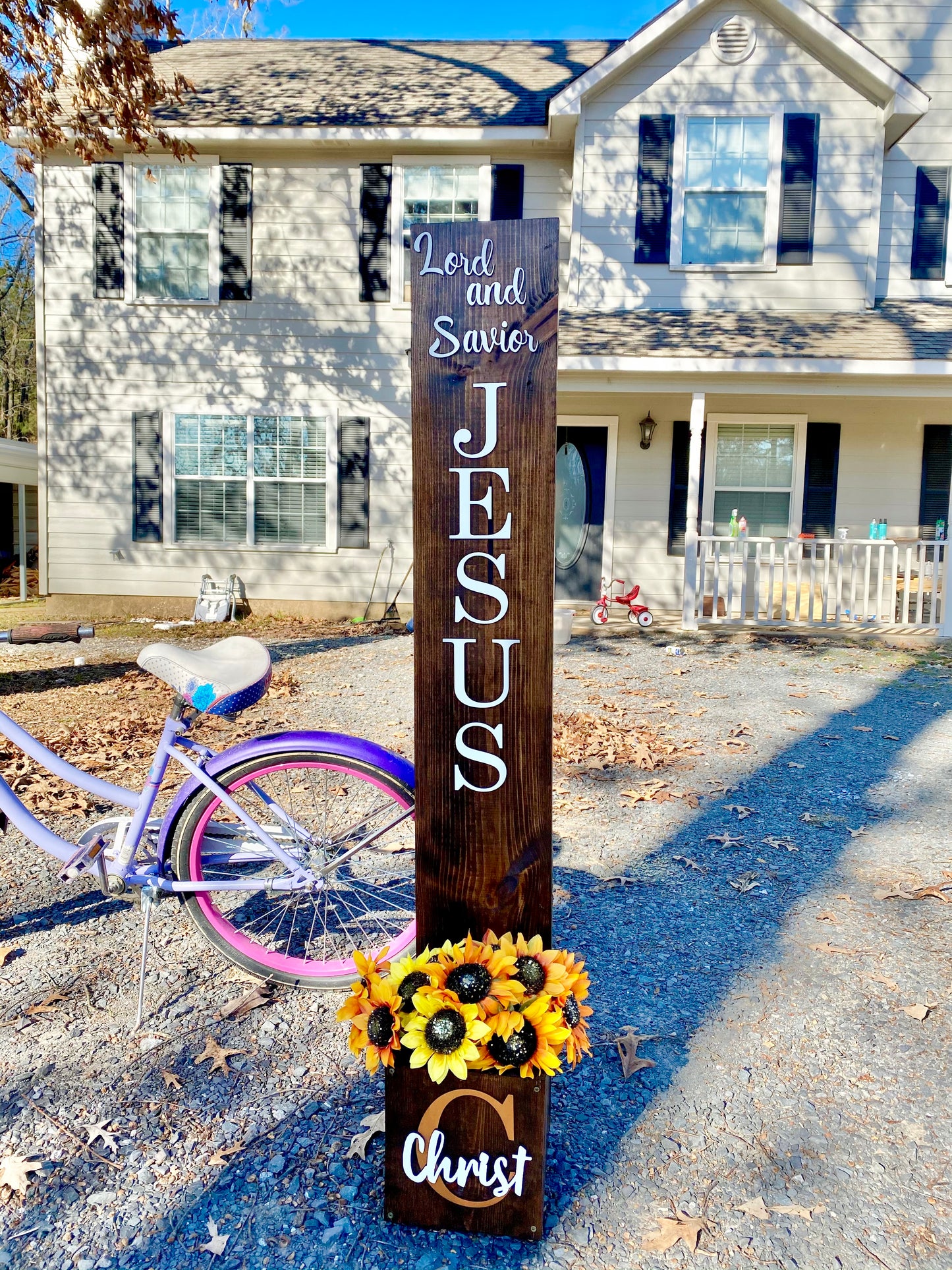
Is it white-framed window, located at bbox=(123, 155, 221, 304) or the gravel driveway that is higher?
white-framed window, located at bbox=(123, 155, 221, 304)

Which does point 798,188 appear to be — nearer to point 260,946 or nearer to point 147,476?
point 147,476

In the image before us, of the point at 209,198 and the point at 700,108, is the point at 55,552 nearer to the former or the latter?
the point at 209,198

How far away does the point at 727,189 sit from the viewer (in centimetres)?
973

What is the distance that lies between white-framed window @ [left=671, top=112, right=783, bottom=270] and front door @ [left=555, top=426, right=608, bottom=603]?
7.44ft

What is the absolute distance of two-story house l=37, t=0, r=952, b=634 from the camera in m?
9.62

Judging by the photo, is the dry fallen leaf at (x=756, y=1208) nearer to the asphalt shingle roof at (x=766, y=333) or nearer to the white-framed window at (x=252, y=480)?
the asphalt shingle roof at (x=766, y=333)

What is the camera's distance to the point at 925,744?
5.49 metres

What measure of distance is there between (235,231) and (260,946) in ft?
33.3

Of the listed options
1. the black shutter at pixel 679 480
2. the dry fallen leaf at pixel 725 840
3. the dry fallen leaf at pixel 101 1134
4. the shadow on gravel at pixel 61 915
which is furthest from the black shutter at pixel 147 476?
the dry fallen leaf at pixel 101 1134

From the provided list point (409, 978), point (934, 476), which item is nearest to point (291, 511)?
point (934, 476)

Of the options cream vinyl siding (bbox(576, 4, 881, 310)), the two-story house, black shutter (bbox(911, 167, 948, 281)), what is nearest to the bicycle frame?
the two-story house

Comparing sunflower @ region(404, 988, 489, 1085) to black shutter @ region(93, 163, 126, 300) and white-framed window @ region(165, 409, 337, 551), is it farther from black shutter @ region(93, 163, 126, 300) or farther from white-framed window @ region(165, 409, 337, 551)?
black shutter @ region(93, 163, 126, 300)

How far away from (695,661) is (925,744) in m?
2.66

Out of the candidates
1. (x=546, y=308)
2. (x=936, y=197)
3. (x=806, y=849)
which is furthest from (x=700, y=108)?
(x=546, y=308)
